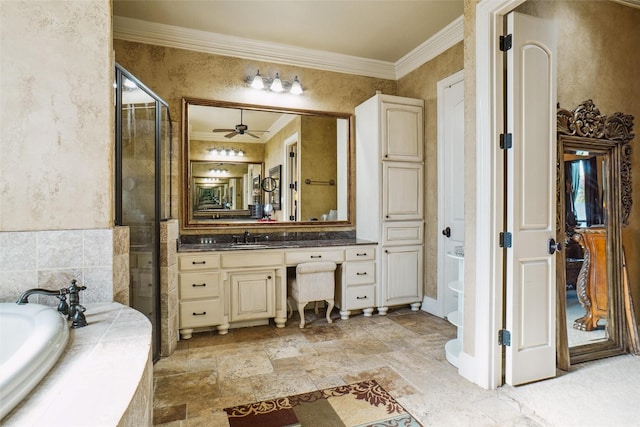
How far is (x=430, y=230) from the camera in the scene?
12.4ft

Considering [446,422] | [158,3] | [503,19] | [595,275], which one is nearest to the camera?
[446,422]

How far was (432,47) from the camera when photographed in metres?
3.62

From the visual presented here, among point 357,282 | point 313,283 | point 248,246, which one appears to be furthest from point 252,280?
point 357,282

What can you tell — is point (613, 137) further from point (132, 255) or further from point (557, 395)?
point (132, 255)

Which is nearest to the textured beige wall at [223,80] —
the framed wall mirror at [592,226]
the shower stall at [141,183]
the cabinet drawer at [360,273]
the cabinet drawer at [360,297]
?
the shower stall at [141,183]

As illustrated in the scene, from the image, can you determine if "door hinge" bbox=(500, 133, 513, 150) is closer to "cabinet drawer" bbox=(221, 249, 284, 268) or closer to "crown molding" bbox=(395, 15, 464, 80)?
"crown molding" bbox=(395, 15, 464, 80)

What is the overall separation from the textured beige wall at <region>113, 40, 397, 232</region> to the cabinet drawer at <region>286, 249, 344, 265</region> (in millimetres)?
1027

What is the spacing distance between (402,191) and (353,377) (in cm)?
208

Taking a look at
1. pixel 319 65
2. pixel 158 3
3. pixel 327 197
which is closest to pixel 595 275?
pixel 327 197

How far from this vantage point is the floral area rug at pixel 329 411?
179cm

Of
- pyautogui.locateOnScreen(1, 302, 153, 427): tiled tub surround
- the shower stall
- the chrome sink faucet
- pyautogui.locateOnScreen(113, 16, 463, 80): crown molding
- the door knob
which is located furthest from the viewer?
pyautogui.locateOnScreen(113, 16, 463, 80): crown molding

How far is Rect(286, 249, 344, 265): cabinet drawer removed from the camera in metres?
3.33

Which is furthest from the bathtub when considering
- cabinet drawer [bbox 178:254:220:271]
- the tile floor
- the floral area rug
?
cabinet drawer [bbox 178:254:220:271]

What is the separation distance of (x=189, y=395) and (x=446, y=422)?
1454 millimetres
